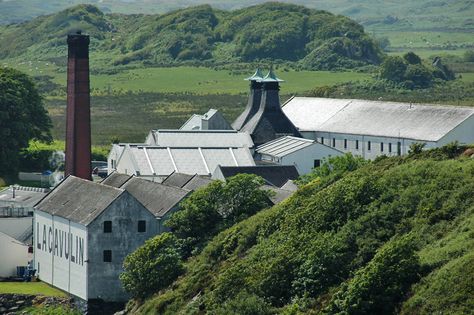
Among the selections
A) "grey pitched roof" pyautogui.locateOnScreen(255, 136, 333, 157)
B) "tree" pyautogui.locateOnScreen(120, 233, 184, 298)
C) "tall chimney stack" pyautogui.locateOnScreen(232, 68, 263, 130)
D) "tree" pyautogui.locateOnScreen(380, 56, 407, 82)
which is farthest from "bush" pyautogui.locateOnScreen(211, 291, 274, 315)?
"tree" pyautogui.locateOnScreen(380, 56, 407, 82)

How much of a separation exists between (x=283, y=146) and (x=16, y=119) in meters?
20.8

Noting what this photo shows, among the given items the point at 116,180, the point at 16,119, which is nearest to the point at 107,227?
the point at 116,180

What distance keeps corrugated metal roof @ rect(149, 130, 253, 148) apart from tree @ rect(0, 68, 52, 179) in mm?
11049

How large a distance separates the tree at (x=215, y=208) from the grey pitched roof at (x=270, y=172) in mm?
14654

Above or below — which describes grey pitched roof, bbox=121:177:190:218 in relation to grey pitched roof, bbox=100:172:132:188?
above

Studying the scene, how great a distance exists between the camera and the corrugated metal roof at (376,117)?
101 m

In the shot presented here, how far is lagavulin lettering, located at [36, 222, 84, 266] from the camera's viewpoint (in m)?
73.1

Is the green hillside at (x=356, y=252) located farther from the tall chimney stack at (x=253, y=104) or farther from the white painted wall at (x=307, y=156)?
the tall chimney stack at (x=253, y=104)

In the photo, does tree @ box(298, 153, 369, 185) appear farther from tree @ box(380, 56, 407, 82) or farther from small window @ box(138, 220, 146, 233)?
tree @ box(380, 56, 407, 82)

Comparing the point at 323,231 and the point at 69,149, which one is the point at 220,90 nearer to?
the point at 69,149

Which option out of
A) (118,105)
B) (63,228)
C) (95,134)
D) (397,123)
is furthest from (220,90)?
(63,228)

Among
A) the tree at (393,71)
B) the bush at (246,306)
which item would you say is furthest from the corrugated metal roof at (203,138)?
the tree at (393,71)

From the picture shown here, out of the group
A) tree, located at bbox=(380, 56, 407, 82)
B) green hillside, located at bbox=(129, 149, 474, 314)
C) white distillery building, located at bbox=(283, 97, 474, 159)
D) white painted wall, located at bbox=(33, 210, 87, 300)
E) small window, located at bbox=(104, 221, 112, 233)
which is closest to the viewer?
green hillside, located at bbox=(129, 149, 474, 314)

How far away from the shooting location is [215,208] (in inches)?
2835
